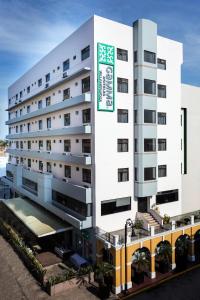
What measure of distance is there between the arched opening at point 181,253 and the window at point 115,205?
641cm

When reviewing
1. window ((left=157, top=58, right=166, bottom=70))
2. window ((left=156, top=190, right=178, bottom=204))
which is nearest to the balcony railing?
window ((left=156, top=190, right=178, bottom=204))

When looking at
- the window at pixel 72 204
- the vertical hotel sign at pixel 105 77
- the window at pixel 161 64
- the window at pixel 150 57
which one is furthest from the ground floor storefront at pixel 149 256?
the window at pixel 150 57

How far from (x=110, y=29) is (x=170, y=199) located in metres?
21.2

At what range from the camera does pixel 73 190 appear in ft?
99.2

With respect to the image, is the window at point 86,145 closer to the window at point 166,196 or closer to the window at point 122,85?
the window at point 122,85

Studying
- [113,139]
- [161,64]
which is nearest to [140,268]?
[113,139]

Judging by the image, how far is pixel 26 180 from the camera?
46312 mm

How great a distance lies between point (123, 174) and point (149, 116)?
24.1ft

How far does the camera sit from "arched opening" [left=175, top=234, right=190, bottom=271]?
2769 cm

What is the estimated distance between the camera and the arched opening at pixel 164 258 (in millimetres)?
26906

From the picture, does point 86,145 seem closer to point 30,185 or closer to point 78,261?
point 78,261

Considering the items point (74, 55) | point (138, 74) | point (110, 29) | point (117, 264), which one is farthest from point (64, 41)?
point (117, 264)

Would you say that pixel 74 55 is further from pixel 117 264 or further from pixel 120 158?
pixel 117 264

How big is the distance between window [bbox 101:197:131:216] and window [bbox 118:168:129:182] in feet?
7.09
